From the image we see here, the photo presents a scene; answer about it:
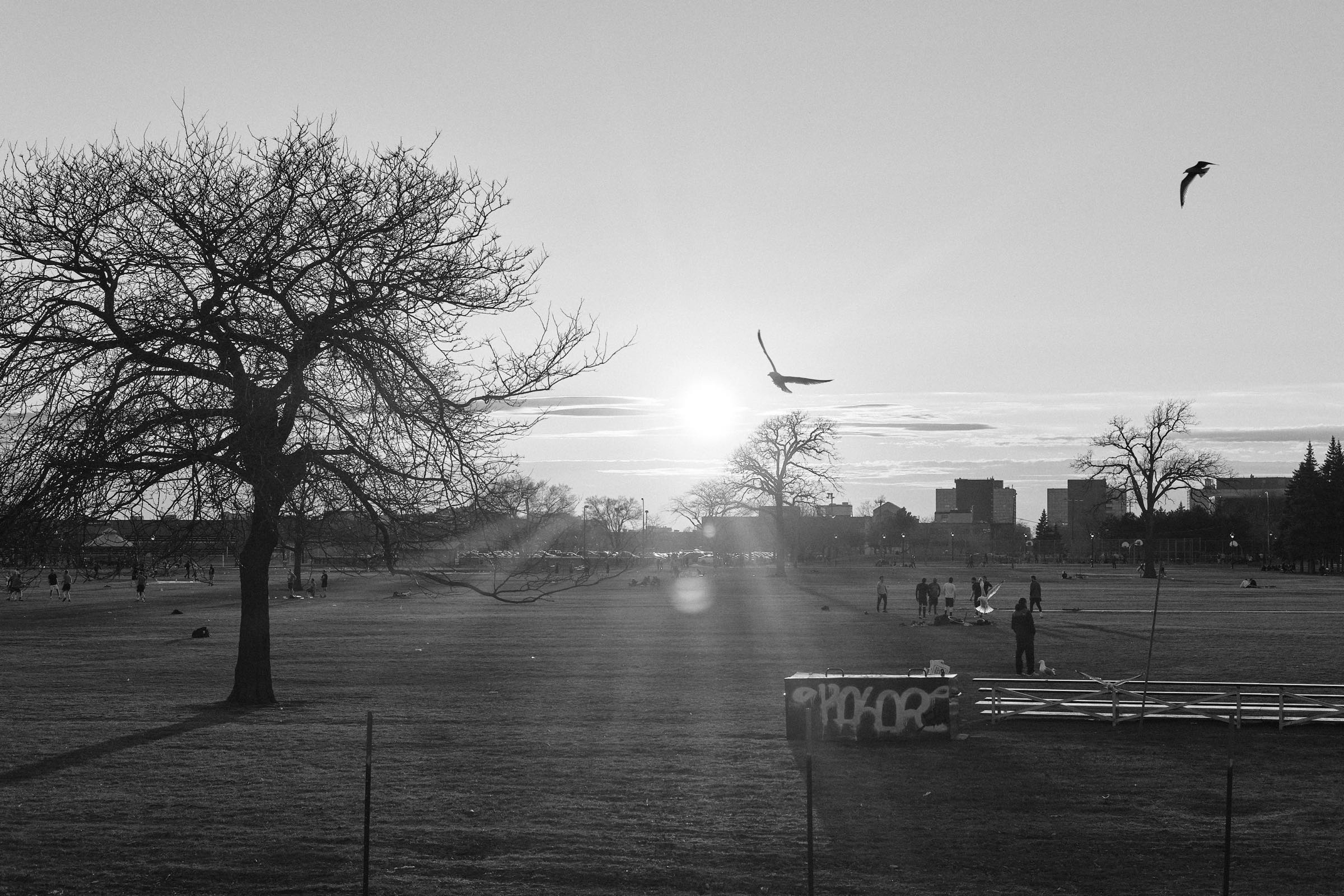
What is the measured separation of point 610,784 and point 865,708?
462 centimetres

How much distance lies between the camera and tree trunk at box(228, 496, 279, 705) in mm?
21344

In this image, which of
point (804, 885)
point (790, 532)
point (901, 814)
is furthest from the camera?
point (790, 532)

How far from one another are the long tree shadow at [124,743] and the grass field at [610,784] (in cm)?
7

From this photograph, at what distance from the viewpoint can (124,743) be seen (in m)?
17.8

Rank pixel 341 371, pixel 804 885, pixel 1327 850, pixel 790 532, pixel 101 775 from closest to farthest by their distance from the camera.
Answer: pixel 804 885, pixel 1327 850, pixel 101 775, pixel 341 371, pixel 790 532

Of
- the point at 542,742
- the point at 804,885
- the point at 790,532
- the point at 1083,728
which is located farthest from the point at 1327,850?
the point at 790,532

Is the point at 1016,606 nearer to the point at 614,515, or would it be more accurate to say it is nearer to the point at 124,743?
the point at 124,743

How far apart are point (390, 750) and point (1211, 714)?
496 inches

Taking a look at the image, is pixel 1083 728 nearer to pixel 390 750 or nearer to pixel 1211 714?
pixel 1211 714

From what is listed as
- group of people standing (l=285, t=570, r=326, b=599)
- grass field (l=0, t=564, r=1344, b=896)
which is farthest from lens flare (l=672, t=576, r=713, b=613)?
grass field (l=0, t=564, r=1344, b=896)

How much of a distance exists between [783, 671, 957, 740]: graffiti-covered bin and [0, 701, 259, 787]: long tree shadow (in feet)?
31.2

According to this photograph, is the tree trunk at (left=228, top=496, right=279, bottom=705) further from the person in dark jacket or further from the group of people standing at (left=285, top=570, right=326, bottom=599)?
the group of people standing at (left=285, top=570, right=326, bottom=599)

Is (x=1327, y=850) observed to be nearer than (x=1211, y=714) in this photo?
Yes

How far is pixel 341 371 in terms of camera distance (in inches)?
731
